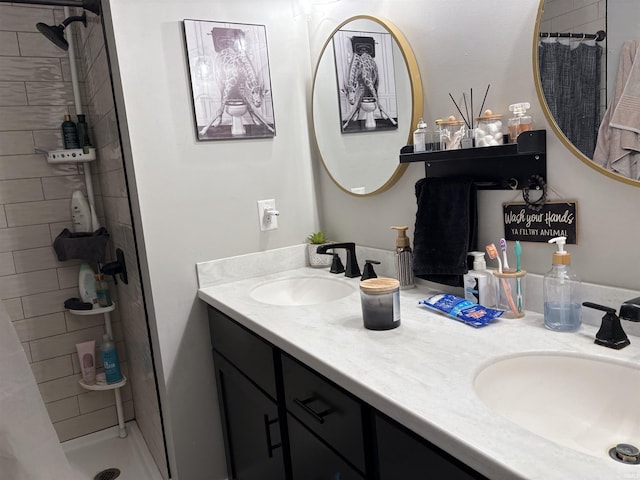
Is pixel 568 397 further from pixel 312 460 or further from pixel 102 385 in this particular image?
pixel 102 385

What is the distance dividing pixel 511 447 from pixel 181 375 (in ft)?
4.67

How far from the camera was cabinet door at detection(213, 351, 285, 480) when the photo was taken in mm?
1469

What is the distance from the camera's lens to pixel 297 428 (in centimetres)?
129

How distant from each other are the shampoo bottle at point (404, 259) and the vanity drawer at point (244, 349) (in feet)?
1.59

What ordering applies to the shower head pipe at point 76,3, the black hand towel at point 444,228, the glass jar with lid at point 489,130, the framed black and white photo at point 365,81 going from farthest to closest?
the shower head pipe at point 76,3 < the framed black and white photo at point 365,81 < the black hand towel at point 444,228 < the glass jar with lid at point 489,130

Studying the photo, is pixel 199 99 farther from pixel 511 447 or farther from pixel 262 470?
pixel 511 447

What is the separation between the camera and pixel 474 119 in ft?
4.38

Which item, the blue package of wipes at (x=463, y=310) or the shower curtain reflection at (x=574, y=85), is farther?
the blue package of wipes at (x=463, y=310)

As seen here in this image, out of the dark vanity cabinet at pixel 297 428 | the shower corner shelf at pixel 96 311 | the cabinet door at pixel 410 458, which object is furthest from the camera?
the shower corner shelf at pixel 96 311

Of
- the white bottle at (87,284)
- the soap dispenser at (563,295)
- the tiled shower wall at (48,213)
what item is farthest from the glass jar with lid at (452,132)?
the white bottle at (87,284)

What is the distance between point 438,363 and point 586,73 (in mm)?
691

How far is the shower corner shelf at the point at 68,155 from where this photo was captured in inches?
88.9

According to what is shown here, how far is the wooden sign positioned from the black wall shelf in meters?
0.06

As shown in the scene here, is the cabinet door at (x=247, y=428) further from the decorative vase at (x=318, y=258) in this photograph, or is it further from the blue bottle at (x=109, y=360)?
the blue bottle at (x=109, y=360)
